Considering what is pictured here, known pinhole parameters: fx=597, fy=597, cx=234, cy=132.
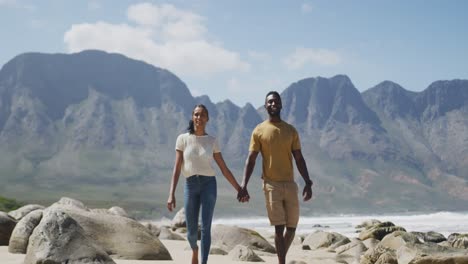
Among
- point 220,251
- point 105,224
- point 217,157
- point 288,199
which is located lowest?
point 220,251

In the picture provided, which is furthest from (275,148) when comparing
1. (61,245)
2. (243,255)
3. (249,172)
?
(243,255)

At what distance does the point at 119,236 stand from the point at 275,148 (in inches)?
165

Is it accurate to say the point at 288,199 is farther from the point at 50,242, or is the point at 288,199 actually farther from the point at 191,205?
the point at 50,242

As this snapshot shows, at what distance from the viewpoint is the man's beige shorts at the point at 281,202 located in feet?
30.6

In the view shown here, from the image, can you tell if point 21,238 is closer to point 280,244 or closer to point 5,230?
point 5,230

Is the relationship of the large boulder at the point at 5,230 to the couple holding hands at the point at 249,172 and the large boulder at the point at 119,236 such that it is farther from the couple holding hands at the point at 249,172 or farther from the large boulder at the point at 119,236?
the couple holding hands at the point at 249,172

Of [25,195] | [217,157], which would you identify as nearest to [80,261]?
[217,157]

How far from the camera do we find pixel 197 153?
8883mm

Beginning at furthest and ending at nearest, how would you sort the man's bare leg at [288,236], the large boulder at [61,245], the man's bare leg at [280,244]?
the man's bare leg at [288,236]
the man's bare leg at [280,244]
the large boulder at [61,245]

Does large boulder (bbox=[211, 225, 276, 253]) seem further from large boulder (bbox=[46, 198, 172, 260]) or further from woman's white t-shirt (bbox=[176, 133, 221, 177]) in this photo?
woman's white t-shirt (bbox=[176, 133, 221, 177])

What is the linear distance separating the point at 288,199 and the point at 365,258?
3.74m

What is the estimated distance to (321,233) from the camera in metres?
28.0

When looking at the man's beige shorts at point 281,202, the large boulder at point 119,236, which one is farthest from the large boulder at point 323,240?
the man's beige shorts at point 281,202

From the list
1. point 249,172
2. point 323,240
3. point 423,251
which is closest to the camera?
point 249,172
